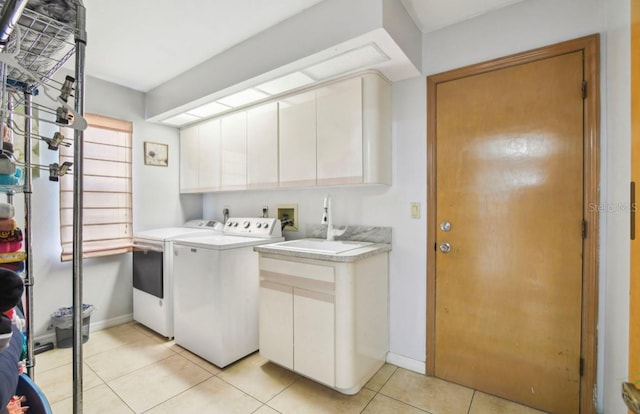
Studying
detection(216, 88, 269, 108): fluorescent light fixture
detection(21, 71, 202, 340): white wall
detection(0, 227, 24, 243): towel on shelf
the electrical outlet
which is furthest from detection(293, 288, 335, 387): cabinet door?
detection(21, 71, 202, 340): white wall

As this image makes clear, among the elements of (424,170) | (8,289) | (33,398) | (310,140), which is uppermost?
(310,140)

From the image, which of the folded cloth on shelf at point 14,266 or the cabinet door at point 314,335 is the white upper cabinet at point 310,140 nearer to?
the cabinet door at point 314,335

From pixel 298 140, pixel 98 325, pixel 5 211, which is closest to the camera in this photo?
pixel 5 211

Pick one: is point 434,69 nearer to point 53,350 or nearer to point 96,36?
point 96,36

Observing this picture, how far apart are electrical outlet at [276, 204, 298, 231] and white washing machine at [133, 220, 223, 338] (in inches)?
27.6

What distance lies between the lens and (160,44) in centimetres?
223

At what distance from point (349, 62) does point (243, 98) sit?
1061 mm

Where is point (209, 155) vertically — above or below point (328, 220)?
above

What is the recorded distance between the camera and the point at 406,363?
84.5 inches

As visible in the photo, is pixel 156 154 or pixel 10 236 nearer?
pixel 10 236

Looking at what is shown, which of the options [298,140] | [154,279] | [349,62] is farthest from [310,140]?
[154,279]

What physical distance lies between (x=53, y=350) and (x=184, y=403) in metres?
1.54

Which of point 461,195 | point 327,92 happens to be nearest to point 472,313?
point 461,195

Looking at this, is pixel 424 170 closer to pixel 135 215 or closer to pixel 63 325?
pixel 135 215
